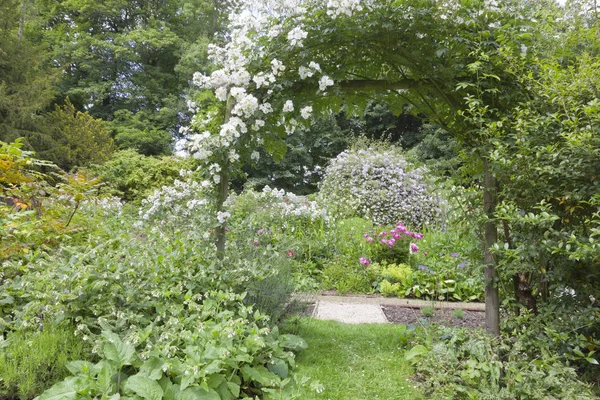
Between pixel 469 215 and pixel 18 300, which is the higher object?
pixel 469 215

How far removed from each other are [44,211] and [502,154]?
12.3 ft

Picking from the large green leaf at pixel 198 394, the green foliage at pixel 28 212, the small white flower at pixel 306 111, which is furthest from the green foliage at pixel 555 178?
the green foliage at pixel 28 212

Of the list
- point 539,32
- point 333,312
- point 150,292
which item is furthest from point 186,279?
point 539,32

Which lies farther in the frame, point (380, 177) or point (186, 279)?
point (380, 177)

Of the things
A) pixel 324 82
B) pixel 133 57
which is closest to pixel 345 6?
pixel 324 82

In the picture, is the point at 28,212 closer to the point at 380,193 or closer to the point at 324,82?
the point at 324,82

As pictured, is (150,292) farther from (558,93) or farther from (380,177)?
(380,177)

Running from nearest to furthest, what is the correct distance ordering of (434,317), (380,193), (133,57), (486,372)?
(486,372), (434,317), (380,193), (133,57)

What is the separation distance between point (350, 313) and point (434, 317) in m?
0.77

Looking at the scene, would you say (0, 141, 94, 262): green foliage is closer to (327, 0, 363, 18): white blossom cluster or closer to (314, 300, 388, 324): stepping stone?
(314, 300, 388, 324): stepping stone

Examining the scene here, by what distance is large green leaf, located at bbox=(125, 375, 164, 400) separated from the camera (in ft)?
5.35

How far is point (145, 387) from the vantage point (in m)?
1.66

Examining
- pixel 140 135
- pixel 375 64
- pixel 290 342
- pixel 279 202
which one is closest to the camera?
pixel 290 342

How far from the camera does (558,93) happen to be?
2.15 metres
